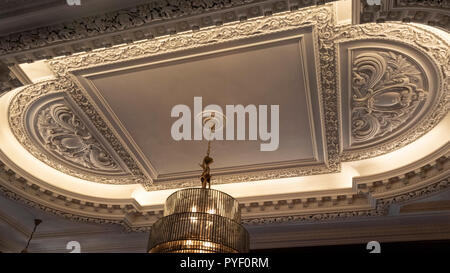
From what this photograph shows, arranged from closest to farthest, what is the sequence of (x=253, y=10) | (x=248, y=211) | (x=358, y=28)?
(x=253, y=10), (x=358, y=28), (x=248, y=211)

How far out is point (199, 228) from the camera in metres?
3.45

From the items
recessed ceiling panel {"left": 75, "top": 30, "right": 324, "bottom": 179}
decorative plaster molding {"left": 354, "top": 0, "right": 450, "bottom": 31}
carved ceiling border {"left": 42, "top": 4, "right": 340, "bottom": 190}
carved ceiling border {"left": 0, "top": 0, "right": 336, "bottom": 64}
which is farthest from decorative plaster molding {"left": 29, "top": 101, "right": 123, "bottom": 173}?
decorative plaster molding {"left": 354, "top": 0, "right": 450, "bottom": 31}

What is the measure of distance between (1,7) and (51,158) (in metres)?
3.60

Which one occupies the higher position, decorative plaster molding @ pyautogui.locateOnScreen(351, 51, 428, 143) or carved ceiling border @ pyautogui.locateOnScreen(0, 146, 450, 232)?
decorative plaster molding @ pyautogui.locateOnScreen(351, 51, 428, 143)

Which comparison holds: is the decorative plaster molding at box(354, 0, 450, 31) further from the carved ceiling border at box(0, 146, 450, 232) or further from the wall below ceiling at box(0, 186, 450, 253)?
the wall below ceiling at box(0, 186, 450, 253)

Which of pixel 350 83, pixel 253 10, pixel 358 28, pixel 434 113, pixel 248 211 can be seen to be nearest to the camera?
pixel 253 10

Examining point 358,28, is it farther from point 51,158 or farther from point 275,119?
point 51,158

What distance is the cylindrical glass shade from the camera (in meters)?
3.38

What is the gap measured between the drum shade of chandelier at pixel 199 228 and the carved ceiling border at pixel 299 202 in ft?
7.23

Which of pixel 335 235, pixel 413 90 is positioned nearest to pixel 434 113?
pixel 413 90

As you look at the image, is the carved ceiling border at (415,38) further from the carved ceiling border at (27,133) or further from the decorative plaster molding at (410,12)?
the carved ceiling border at (27,133)

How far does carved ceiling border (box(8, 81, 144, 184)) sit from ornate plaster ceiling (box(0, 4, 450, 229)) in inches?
0.8

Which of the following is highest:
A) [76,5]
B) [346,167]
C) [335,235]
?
[346,167]

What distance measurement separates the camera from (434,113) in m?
4.73
